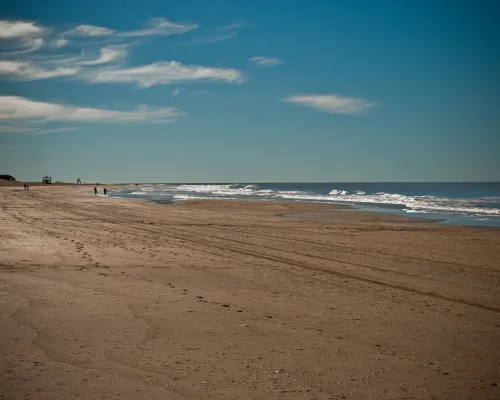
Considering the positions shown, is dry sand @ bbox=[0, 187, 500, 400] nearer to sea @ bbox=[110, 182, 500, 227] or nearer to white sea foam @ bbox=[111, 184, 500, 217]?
sea @ bbox=[110, 182, 500, 227]

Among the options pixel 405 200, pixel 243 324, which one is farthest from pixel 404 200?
pixel 243 324

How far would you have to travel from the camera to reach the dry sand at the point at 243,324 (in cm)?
491

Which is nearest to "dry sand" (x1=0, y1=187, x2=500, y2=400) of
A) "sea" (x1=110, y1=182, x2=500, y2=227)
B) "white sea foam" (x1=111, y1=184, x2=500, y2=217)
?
"sea" (x1=110, y1=182, x2=500, y2=227)

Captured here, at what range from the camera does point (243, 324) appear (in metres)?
6.95

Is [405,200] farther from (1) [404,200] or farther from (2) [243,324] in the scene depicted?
(2) [243,324]

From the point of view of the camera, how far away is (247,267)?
39.2 feet

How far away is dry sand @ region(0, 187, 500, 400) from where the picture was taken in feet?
16.1

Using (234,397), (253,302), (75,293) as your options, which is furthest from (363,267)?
(234,397)

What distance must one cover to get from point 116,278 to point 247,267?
342cm

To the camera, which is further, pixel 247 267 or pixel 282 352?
pixel 247 267

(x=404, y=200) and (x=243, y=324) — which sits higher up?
(x=404, y=200)

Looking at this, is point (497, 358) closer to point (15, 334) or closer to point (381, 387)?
point (381, 387)

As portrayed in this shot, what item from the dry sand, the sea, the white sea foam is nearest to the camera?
the dry sand

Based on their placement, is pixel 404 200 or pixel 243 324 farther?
pixel 404 200
